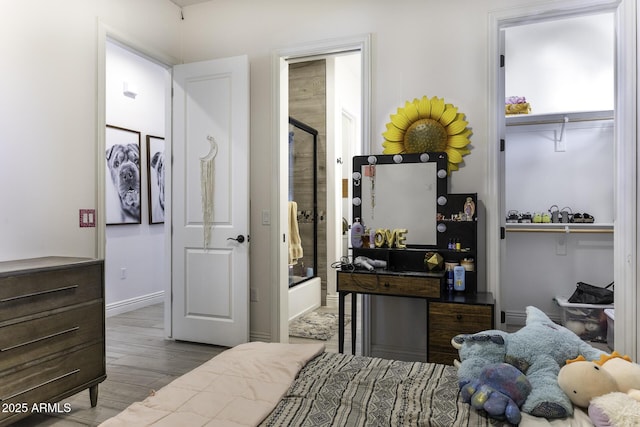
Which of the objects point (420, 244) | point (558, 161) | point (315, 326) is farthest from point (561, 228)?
point (315, 326)

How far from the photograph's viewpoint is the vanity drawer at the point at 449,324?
253 cm

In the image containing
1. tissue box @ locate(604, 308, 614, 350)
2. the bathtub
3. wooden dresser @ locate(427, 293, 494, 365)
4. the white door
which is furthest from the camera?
the bathtub

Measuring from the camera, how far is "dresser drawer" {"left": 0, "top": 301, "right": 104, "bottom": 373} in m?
1.98

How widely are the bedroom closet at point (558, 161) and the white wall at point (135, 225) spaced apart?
3.75 metres

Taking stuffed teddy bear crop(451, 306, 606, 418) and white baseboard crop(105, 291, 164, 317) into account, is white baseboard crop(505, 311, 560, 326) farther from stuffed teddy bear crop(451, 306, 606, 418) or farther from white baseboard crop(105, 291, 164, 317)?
white baseboard crop(105, 291, 164, 317)

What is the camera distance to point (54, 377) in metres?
2.19

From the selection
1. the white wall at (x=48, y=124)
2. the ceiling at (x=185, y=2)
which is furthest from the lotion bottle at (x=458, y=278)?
the ceiling at (x=185, y=2)

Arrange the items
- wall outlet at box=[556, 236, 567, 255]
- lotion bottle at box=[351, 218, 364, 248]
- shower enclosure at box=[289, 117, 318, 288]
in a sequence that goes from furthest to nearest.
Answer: shower enclosure at box=[289, 117, 318, 288] → wall outlet at box=[556, 236, 567, 255] → lotion bottle at box=[351, 218, 364, 248]

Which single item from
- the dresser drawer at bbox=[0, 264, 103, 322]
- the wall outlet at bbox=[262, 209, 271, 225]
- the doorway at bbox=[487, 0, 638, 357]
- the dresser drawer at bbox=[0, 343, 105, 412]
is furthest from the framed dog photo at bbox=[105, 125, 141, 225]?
the doorway at bbox=[487, 0, 638, 357]

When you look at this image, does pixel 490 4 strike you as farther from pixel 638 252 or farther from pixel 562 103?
pixel 638 252

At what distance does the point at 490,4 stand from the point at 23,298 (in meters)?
3.41

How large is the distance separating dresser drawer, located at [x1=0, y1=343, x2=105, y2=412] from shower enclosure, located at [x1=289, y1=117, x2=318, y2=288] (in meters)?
2.46

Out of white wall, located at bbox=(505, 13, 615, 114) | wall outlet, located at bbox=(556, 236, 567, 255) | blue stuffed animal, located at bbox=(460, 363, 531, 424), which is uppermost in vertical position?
white wall, located at bbox=(505, 13, 615, 114)

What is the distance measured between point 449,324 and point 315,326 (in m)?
1.89
